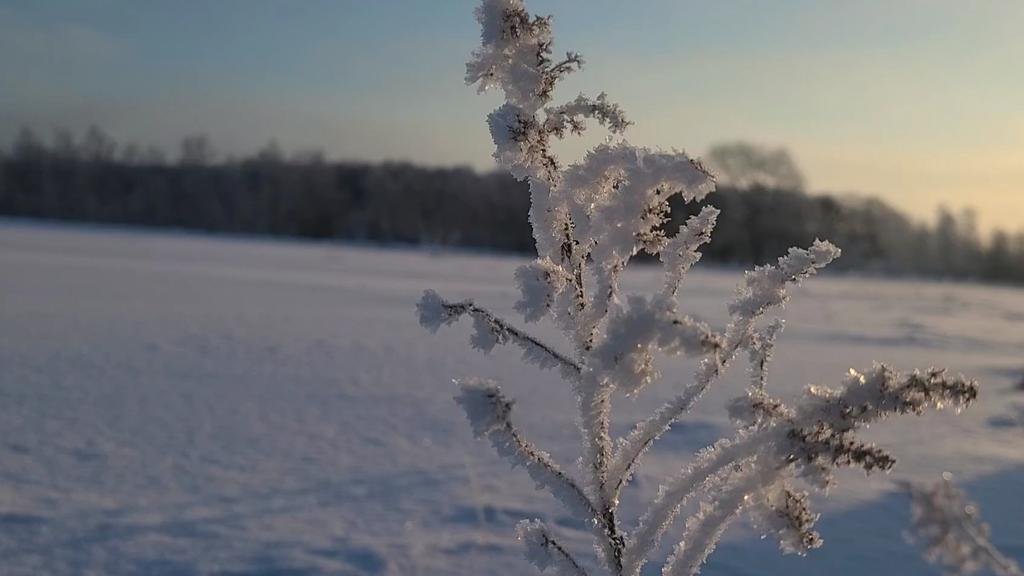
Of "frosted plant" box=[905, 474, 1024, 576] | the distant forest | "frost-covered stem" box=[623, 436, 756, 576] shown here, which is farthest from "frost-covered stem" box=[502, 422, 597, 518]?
the distant forest

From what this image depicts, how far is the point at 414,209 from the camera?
191 ft

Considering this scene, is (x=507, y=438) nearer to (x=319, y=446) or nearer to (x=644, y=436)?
(x=644, y=436)

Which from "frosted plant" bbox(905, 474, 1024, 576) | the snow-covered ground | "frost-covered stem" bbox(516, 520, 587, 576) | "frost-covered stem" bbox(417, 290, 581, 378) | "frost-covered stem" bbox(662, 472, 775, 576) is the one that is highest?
"frost-covered stem" bbox(417, 290, 581, 378)

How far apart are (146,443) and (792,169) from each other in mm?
57581

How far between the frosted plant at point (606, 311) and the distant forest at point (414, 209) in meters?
47.1

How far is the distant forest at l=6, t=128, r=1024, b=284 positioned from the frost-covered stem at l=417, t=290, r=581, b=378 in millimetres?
47154

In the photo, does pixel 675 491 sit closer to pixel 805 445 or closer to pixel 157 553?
pixel 805 445

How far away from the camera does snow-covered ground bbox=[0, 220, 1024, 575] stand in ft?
11.7

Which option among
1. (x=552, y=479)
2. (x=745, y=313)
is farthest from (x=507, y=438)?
(x=745, y=313)

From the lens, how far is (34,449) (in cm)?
481

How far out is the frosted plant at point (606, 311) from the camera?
145 centimetres

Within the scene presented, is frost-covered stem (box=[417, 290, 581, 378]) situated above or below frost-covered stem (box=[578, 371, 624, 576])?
above

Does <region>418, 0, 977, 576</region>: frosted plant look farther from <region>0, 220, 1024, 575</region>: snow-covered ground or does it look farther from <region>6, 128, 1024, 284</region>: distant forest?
<region>6, 128, 1024, 284</region>: distant forest

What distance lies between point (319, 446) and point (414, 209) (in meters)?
53.7
